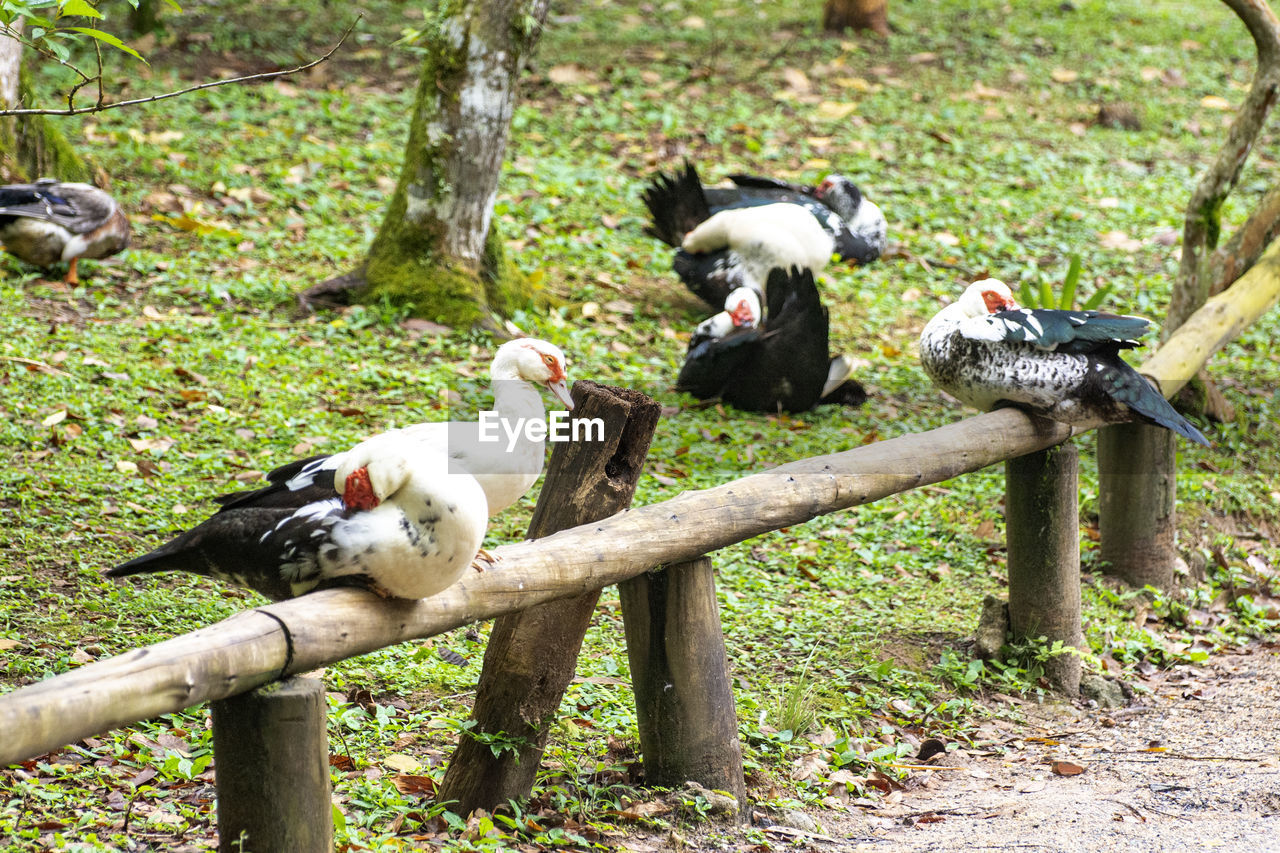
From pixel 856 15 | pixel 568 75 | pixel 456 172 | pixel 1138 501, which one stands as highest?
pixel 856 15

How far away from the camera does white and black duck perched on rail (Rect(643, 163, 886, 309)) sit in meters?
6.51

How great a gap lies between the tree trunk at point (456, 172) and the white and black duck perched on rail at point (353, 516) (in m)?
3.34

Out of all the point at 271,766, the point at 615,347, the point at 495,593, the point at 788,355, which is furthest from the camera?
the point at 615,347

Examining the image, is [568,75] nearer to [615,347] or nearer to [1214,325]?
[615,347]

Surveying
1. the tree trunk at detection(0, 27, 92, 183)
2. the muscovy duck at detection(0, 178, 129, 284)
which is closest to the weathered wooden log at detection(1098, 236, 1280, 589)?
the muscovy duck at detection(0, 178, 129, 284)

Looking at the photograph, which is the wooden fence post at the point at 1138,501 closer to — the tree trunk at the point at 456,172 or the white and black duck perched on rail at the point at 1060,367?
the white and black duck perched on rail at the point at 1060,367

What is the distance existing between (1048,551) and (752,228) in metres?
3.04

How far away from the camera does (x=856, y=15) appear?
34.3 ft

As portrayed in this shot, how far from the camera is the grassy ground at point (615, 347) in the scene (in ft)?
10.7

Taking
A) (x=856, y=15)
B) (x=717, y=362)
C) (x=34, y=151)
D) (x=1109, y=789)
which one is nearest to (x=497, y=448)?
(x=1109, y=789)

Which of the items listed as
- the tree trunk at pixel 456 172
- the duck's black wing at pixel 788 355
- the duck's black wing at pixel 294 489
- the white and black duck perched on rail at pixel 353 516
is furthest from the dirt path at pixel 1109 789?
the tree trunk at pixel 456 172

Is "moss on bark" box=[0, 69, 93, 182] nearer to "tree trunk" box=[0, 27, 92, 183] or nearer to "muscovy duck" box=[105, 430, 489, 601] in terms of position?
"tree trunk" box=[0, 27, 92, 183]

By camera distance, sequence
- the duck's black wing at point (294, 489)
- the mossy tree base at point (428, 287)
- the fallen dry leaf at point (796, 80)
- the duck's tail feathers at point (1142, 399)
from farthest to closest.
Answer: the fallen dry leaf at point (796, 80), the mossy tree base at point (428, 287), the duck's tail feathers at point (1142, 399), the duck's black wing at point (294, 489)

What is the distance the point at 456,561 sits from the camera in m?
2.29
